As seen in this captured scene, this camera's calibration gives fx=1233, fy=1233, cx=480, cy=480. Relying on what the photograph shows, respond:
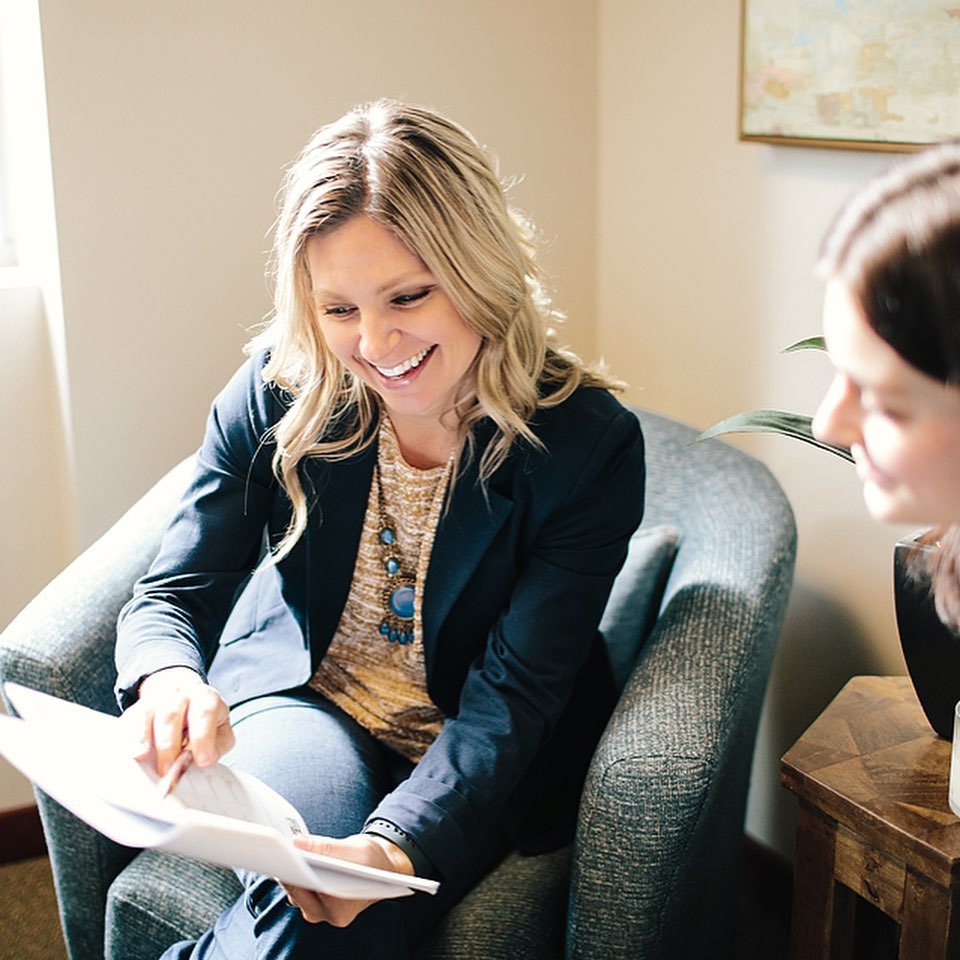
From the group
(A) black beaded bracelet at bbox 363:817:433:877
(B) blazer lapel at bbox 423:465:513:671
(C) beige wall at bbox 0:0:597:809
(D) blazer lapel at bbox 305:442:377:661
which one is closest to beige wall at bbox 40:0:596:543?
(C) beige wall at bbox 0:0:597:809

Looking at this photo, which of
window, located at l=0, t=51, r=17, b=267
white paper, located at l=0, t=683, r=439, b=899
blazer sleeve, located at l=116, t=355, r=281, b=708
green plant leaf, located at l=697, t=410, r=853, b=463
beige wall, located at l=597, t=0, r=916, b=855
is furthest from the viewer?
window, located at l=0, t=51, r=17, b=267

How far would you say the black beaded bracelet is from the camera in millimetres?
1193

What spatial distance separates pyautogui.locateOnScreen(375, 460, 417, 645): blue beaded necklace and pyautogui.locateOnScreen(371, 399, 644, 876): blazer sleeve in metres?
0.10

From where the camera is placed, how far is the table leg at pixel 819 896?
129 centimetres

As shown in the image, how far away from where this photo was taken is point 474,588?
1427mm

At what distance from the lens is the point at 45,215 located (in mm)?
1848

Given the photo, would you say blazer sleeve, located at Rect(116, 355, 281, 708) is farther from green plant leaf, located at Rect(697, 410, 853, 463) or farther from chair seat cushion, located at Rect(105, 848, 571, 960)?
green plant leaf, located at Rect(697, 410, 853, 463)

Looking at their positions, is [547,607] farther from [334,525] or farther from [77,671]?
[77,671]

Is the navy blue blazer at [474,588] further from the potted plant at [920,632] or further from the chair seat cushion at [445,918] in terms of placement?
the potted plant at [920,632]

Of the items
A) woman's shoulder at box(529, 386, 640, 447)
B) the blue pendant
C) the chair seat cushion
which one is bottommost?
the chair seat cushion

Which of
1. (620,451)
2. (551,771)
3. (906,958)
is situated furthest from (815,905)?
(620,451)

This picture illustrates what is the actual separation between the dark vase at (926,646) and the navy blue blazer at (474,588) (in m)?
0.31

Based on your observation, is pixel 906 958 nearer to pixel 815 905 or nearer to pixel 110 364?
pixel 815 905

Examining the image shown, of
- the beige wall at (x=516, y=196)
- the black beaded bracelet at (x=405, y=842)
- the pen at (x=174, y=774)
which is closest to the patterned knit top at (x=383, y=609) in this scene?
the black beaded bracelet at (x=405, y=842)
